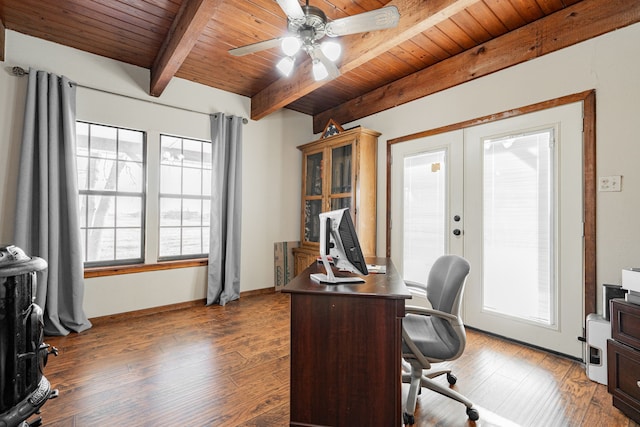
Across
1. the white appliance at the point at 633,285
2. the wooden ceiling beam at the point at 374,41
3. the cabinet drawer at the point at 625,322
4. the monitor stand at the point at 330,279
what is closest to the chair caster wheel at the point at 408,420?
the monitor stand at the point at 330,279

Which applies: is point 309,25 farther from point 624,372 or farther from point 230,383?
point 624,372

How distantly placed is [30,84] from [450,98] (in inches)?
159

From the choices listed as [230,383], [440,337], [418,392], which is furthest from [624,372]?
[230,383]

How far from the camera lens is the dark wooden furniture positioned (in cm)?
162

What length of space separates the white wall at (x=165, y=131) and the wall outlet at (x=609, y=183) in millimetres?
3481

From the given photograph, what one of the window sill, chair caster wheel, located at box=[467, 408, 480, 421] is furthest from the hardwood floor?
the window sill

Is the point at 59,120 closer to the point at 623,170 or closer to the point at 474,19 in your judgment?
the point at 474,19

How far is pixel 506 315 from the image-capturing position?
2.67m

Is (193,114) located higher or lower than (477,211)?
higher

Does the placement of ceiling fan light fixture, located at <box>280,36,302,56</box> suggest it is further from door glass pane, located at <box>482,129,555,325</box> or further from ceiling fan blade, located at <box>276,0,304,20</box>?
door glass pane, located at <box>482,129,555,325</box>

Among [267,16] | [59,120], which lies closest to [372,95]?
[267,16]

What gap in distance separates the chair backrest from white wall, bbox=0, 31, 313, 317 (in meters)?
2.84

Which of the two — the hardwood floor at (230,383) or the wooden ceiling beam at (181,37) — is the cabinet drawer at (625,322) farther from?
the wooden ceiling beam at (181,37)

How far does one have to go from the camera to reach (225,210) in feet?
12.6
